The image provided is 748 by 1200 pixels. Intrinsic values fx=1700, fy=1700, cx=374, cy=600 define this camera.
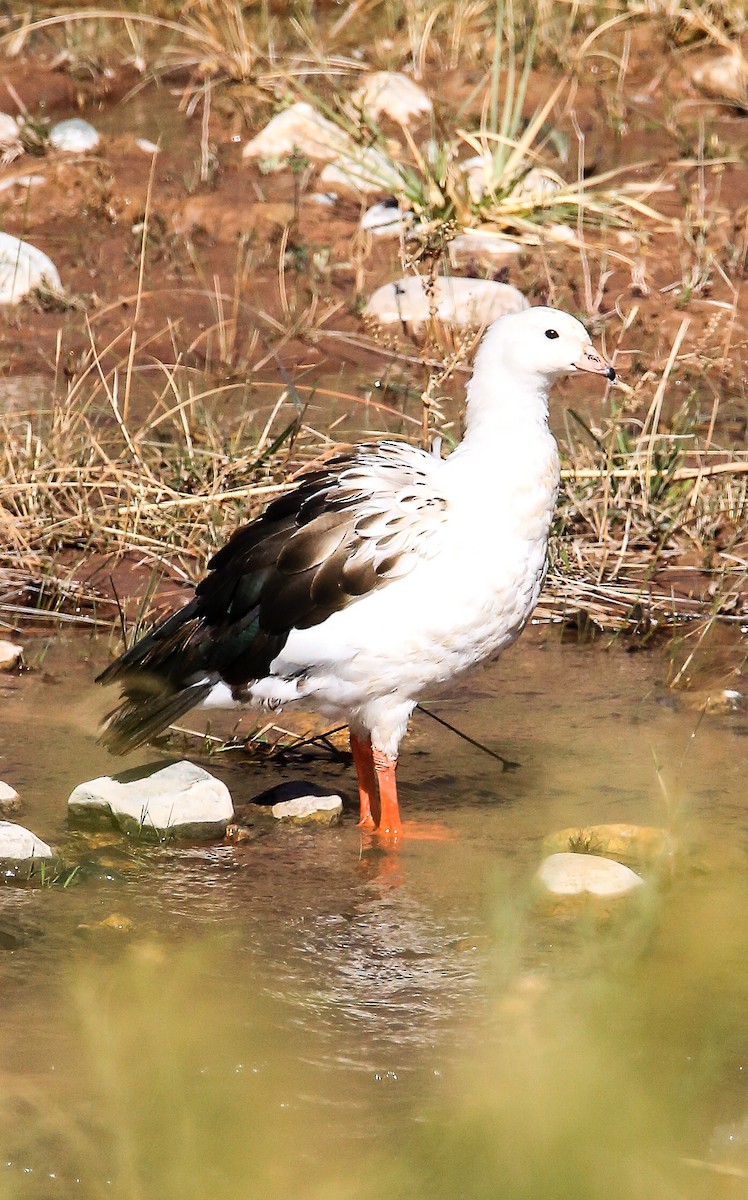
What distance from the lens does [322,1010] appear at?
3416 mm

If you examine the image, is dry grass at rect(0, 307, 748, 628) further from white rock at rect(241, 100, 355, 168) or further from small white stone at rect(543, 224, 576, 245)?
white rock at rect(241, 100, 355, 168)

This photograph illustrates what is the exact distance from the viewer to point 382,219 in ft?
27.8

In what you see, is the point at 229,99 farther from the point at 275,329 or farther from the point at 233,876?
the point at 233,876

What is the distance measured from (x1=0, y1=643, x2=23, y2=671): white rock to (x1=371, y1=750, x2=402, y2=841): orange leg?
144 centimetres

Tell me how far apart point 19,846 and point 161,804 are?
1.35ft

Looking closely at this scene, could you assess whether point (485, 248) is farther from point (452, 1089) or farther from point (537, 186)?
point (452, 1089)

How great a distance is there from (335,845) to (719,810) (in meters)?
0.99

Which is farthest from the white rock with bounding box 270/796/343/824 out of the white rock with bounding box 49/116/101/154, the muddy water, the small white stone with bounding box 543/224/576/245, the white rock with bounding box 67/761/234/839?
the white rock with bounding box 49/116/101/154

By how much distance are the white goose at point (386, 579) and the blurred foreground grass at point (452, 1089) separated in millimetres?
766

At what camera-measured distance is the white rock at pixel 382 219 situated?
27.3 feet

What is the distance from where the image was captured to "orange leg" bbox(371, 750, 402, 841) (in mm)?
4332

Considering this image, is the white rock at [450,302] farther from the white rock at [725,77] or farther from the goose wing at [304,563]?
the goose wing at [304,563]

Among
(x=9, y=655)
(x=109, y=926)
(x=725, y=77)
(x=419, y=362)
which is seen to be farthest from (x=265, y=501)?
(x=725, y=77)

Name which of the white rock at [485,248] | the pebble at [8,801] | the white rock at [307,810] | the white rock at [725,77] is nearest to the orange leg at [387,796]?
the white rock at [307,810]
